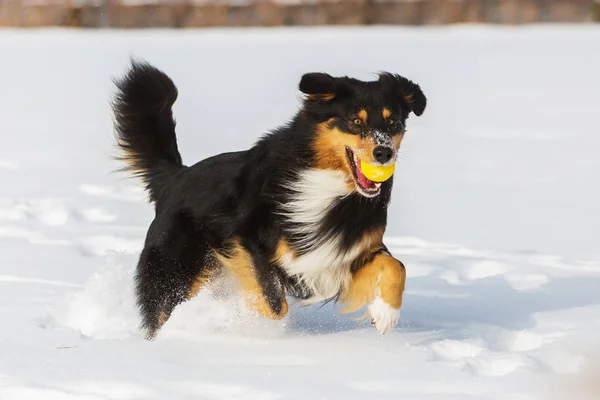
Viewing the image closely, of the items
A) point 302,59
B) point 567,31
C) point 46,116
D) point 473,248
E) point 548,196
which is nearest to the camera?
point 473,248

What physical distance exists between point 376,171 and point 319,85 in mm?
510

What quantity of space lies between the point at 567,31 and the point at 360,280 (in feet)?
42.8

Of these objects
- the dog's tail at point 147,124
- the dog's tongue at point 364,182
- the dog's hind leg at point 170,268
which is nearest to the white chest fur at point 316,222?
the dog's tongue at point 364,182

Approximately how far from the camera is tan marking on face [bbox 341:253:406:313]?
4625mm

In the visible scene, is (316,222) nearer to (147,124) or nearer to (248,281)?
(248,281)

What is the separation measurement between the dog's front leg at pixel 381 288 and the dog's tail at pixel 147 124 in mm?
1192

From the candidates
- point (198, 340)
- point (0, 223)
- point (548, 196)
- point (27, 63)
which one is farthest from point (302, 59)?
point (198, 340)

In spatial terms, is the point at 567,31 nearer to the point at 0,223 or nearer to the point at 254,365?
the point at 0,223

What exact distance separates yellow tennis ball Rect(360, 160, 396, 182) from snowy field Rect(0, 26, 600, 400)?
509 millimetres

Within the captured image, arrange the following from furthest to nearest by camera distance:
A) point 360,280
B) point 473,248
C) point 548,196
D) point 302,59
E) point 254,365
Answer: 1. point 302,59
2. point 548,196
3. point 473,248
4. point 360,280
5. point 254,365

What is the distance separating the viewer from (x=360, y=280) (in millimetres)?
4805

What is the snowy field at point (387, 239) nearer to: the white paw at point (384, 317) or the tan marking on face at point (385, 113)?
the white paw at point (384, 317)

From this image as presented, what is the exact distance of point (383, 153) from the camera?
4434 millimetres

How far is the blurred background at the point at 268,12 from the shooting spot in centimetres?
1816
